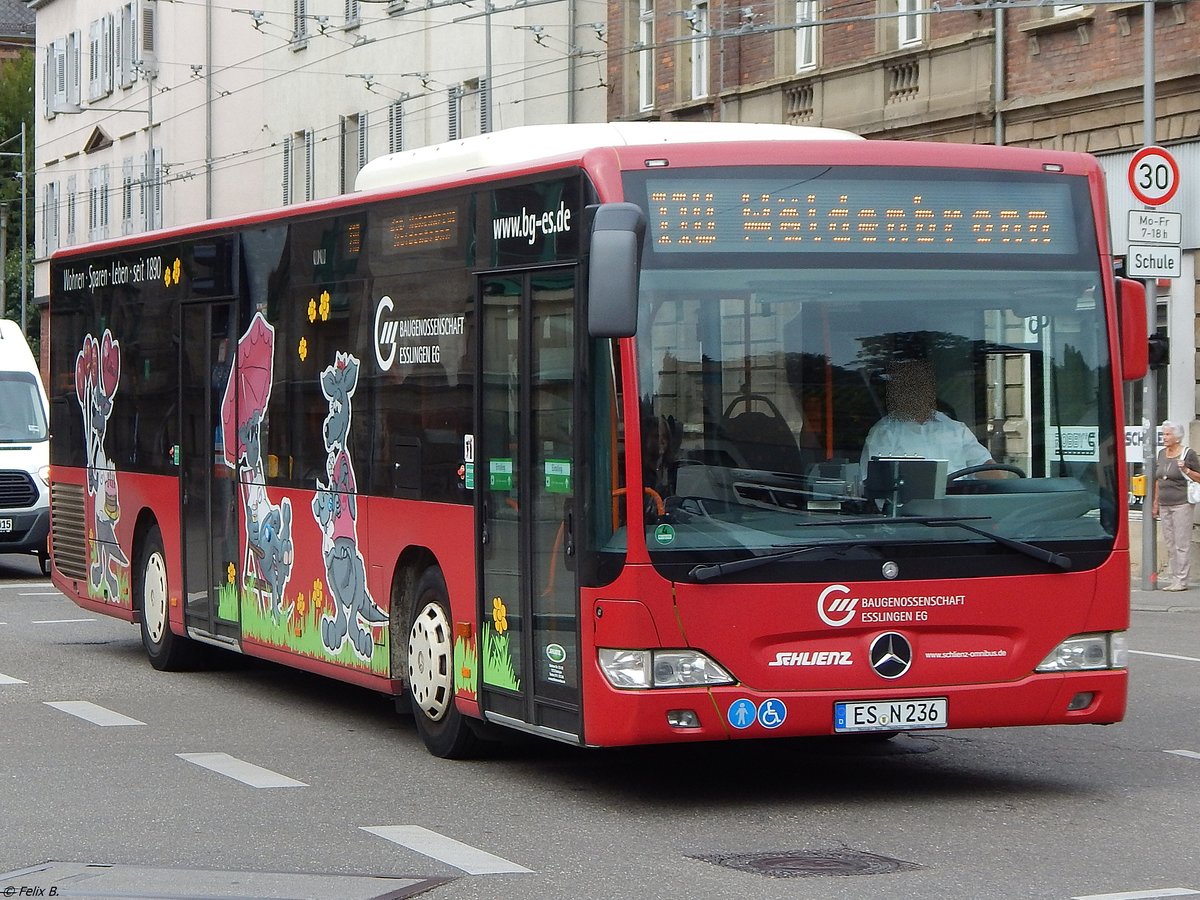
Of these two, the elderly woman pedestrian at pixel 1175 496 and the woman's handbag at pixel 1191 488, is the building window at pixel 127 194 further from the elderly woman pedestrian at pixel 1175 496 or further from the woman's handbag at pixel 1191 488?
the woman's handbag at pixel 1191 488

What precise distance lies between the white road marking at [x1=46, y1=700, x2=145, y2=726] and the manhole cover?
16.3ft

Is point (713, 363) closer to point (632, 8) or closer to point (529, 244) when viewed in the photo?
point (529, 244)

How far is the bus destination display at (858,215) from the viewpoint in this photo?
30.1 feet

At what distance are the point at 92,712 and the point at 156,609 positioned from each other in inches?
94.0

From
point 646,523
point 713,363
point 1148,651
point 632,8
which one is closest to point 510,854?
point 646,523

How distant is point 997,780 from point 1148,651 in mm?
6738

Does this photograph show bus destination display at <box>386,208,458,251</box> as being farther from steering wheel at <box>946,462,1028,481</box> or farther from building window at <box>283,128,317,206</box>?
building window at <box>283,128,317,206</box>

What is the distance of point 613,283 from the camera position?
28.2 feet

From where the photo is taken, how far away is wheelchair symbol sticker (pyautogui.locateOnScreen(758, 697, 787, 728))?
9125mm

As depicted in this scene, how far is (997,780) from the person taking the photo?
10.2 m

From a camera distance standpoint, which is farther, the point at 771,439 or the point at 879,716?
the point at 879,716

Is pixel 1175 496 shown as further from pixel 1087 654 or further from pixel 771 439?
pixel 771 439

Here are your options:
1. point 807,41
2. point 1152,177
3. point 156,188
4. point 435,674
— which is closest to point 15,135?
point 156,188

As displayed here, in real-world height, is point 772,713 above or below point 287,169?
below
